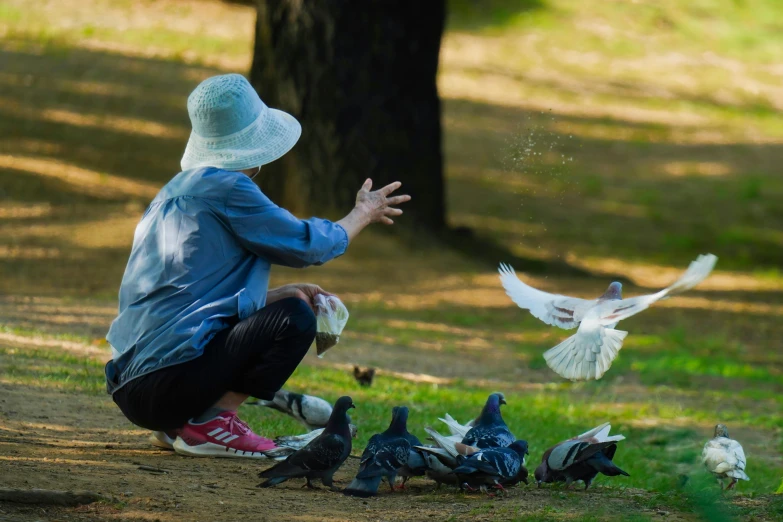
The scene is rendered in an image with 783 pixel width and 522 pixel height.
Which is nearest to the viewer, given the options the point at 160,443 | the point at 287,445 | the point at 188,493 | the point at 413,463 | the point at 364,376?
the point at 188,493

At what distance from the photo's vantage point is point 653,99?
22625mm

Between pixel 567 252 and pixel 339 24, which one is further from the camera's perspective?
pixel 567 252

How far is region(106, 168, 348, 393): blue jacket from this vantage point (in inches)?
175

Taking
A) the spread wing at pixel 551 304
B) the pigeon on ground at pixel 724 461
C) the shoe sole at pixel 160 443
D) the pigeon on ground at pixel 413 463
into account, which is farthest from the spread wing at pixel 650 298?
the shoe sole at pixel 160 443

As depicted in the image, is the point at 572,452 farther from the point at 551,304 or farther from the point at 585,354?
the point at 551,304

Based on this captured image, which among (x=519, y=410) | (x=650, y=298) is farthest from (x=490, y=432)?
(x=519, y=410)

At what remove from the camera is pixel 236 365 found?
448 centimetres

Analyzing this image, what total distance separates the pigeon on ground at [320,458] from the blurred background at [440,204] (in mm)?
885

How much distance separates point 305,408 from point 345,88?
7.29 metres

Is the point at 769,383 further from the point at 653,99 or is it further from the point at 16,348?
the point at 653,99

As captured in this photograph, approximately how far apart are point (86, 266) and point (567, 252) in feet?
19.8

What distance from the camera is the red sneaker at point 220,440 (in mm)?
4699

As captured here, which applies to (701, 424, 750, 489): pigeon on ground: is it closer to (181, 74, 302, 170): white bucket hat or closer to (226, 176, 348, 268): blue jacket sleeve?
(226, 176, 348, 268): blue jacket sleeve

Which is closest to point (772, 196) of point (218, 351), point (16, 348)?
point (16, 348)
